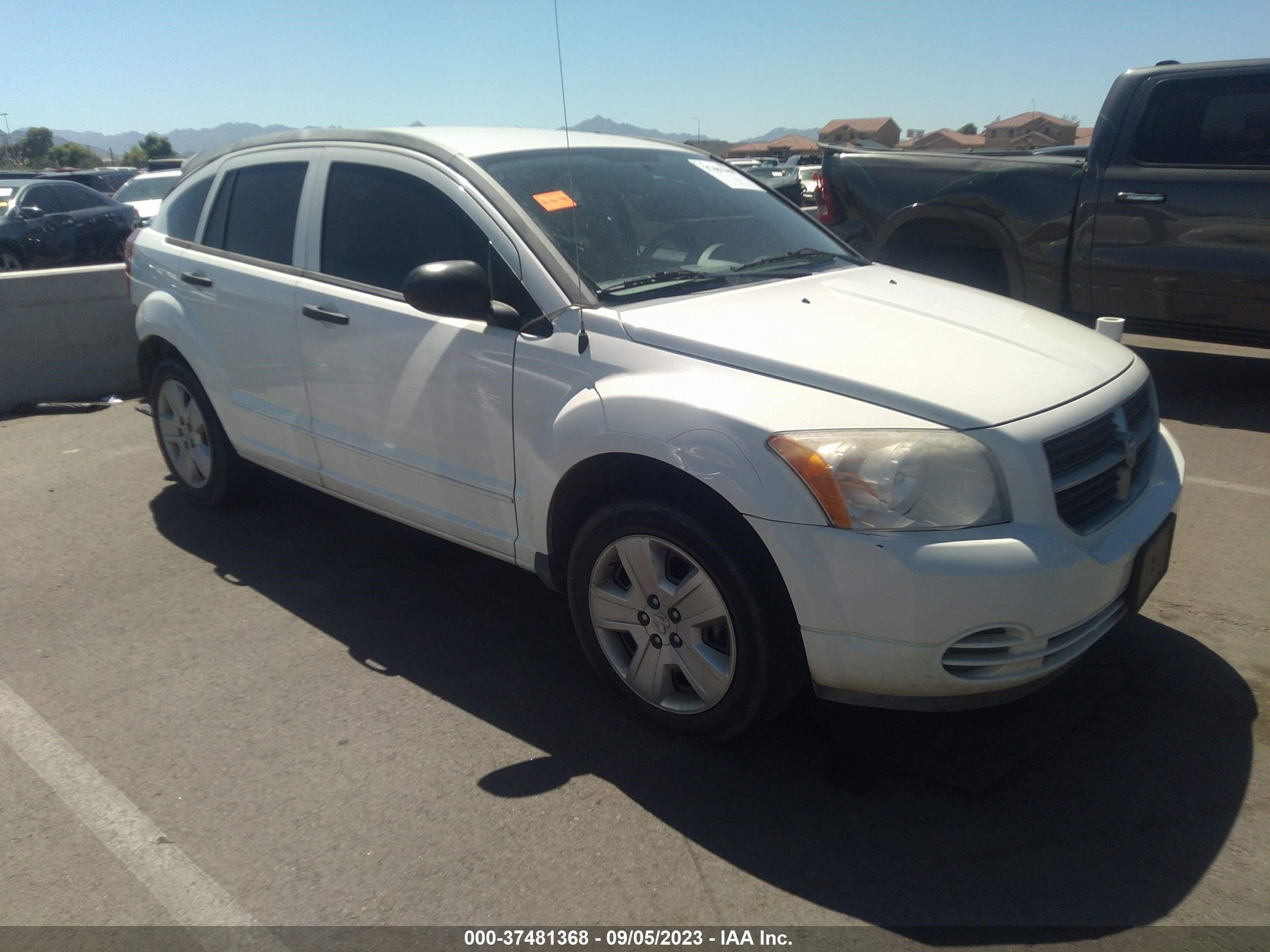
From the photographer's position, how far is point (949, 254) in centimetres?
758

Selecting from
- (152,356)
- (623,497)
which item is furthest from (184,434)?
(623,497)

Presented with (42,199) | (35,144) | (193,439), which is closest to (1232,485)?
(193,439)

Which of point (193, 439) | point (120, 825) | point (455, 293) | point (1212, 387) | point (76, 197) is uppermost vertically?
point (76, 197)

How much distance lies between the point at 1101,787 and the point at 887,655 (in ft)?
2.57

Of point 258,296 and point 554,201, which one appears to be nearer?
point 554,201

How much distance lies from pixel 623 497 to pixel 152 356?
10.8 feet

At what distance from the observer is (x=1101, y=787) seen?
113 inches

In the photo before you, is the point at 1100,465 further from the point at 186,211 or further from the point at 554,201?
the point at 186,211

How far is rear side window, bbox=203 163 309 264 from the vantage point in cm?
432

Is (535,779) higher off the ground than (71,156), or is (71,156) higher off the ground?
(71,156)

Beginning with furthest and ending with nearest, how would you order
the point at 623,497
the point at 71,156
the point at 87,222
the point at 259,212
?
the point at 71,156
the point at 87,222
the point at 259,212
the point at 623,497

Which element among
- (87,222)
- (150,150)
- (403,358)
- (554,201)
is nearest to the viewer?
(554,201)

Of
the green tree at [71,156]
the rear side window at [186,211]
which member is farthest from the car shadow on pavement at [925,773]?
the green tree at [71,156]

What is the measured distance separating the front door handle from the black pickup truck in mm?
4667
